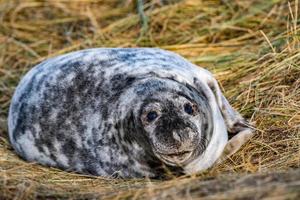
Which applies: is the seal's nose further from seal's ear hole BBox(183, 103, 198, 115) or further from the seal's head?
seal's ear hole BBox(183, 103, 198, 115)

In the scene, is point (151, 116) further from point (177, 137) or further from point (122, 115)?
point (122, 115)

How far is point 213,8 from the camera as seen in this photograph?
6.82 meters

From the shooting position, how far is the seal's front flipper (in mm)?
4773

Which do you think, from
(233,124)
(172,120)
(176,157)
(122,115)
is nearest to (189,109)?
(172,120)

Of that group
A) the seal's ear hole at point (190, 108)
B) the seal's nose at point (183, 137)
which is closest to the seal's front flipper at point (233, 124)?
the seal's ear hole at point (190, 108)

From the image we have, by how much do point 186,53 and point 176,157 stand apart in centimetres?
212

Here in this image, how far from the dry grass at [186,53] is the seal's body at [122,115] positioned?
12cm

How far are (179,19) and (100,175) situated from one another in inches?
99.7

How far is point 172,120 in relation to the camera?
4176 millimetres

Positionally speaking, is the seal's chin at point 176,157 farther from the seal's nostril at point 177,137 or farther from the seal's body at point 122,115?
the seal's nostril at point 177,137

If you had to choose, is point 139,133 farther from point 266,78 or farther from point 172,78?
point 266,78

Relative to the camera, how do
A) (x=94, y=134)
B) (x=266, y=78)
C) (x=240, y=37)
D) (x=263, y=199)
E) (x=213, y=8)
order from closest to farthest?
(x=263, y=199) < (x=94, y=134) < (x=266, y=78) < (x=240, y=37) < (x=213, y=8)

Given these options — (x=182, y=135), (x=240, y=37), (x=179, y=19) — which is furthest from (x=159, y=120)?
(x=179, y=19)

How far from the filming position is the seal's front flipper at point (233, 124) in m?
4.77
